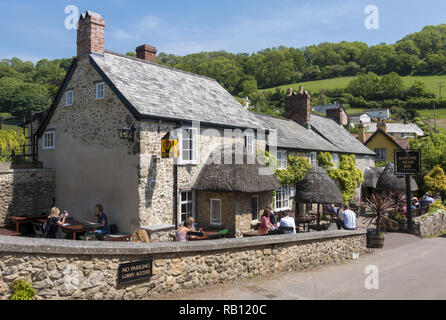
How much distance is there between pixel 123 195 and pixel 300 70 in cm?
12523

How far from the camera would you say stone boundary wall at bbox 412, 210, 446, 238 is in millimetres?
17328

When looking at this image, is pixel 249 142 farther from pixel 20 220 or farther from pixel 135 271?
pixel 135 271

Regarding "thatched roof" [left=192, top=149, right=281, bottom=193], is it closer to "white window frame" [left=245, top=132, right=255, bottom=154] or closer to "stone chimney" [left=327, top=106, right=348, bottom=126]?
"white window frame" [left=245, top=132, right=255, bottom=154]

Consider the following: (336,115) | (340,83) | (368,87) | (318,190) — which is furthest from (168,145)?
(340,83)

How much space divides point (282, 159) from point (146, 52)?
976 centimetres

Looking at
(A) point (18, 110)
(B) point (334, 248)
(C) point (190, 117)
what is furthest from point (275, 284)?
(A) point (18, 110)

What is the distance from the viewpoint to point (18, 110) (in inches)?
2808

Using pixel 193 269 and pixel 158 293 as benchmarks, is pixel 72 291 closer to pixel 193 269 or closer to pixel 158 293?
pixel 158 293

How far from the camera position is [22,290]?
5309 millimetres

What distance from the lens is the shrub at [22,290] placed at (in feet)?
17.2

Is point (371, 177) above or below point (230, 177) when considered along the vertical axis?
below

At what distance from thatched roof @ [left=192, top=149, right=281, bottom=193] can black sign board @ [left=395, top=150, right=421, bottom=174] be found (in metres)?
7.43

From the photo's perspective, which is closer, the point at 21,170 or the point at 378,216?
the point at 378,216

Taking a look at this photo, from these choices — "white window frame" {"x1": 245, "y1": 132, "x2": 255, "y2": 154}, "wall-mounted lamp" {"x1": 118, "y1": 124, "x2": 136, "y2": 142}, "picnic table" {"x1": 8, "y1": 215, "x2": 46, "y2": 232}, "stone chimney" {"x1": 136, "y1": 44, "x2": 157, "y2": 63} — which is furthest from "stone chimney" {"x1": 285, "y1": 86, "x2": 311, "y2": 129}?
"picnic table" {"x1": 8, "y1": 215, "x2": 46, "y2": 232}
